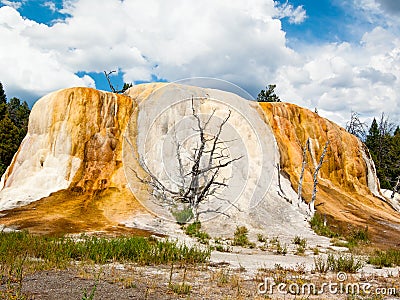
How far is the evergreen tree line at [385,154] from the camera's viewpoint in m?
36.4

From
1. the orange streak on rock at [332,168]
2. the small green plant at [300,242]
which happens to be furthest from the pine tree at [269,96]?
the small green plant at [300,242]

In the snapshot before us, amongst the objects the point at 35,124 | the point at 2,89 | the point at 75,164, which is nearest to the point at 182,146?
the point at 75,164

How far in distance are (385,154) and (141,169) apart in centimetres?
3104

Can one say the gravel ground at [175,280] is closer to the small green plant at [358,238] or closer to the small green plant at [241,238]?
the small green plant at [241,238]

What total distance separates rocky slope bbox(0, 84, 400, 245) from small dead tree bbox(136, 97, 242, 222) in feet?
1.27

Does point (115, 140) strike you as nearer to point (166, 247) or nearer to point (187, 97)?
point (187, 97)

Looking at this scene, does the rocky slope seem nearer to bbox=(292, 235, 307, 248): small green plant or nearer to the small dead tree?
the small dead tree

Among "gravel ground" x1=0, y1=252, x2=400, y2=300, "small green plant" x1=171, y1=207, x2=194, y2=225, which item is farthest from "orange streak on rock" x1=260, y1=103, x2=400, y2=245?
"gravel ground" x1=0, y1=252, x2=400, y2=300

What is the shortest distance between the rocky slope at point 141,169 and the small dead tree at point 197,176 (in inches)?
15.2

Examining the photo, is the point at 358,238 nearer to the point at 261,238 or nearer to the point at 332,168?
the point at 261,238

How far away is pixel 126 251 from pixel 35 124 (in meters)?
12.6

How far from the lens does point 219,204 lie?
1703cm

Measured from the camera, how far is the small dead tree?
16594mm

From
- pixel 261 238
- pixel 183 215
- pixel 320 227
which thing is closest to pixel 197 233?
pixel 183 215
